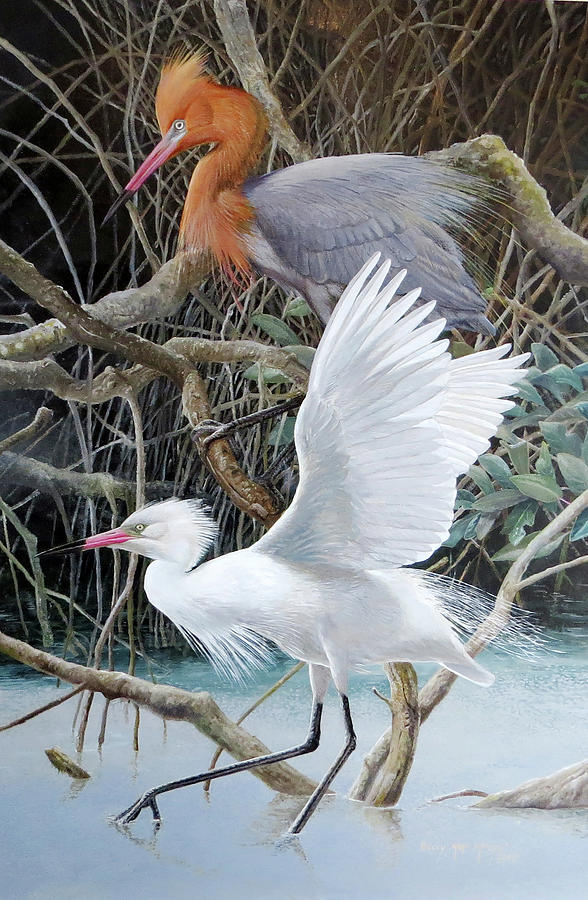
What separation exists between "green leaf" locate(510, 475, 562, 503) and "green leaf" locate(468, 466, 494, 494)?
0.05m

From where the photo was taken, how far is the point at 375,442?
120cm

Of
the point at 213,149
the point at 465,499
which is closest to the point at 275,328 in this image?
the point at 213,149

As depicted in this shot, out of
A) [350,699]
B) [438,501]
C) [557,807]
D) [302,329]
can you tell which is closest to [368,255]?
[302,329]

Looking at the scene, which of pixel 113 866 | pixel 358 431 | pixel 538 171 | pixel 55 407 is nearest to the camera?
pixel 358 431

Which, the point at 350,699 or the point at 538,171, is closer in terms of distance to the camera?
the point at 350,699

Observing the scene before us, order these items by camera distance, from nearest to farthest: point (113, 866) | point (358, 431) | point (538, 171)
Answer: point (358, 431), point (113, 866), point (538, 171)

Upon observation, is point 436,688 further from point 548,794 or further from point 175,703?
point 175,703

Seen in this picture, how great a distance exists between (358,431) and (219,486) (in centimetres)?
34

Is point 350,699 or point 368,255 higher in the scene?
point 368,255

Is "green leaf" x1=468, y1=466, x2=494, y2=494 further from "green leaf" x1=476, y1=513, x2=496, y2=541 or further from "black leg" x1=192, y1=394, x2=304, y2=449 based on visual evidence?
"black leg" x1=192, y1=394, x2=304, y2=449

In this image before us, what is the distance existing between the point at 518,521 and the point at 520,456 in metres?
0.12

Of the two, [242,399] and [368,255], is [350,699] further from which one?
[368,255]

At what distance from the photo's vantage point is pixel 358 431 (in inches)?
47.2

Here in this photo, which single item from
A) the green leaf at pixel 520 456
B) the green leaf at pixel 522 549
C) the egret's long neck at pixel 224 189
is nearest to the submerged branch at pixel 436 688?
the green leaf at pixel 522 549
